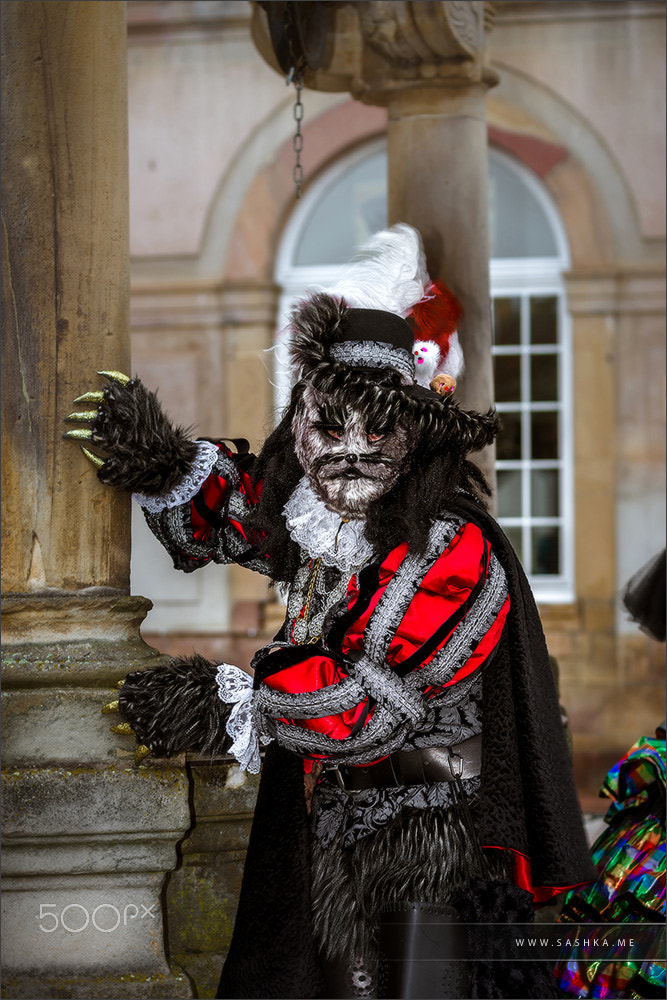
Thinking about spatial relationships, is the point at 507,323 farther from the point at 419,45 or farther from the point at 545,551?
the point at 419,45

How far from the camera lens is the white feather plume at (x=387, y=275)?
6.65ft

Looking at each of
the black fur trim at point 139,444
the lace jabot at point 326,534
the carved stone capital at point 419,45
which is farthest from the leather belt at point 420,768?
the carved stone capital at point 419,45

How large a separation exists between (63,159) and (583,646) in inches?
149

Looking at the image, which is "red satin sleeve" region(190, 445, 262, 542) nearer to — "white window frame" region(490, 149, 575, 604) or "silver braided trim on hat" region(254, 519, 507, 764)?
"silver braided trim on hat" region(254, 519, 507, 764)

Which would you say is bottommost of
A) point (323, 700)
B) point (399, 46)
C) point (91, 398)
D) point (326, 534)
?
point (323, 700)

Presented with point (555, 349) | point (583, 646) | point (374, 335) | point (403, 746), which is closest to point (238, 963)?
point (403, 746)

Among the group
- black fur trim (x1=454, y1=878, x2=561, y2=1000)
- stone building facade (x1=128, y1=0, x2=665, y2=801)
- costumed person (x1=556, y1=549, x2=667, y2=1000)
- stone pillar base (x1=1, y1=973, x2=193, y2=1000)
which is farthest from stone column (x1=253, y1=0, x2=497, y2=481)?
stone building facade (x1=128, y1=0, x2=665, y2=801)

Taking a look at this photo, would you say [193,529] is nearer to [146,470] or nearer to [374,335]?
[146,470]

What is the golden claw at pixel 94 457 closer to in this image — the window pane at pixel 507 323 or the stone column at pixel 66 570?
the stone column at pixel 66 570

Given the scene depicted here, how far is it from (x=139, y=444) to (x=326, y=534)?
1.31 feet

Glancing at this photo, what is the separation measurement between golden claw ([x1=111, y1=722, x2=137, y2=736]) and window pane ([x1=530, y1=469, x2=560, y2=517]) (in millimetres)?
3892

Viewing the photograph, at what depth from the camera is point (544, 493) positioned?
→ 580cm

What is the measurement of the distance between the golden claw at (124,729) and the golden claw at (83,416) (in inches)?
22.2

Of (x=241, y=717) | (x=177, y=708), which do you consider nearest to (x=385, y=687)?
(x=241, y=717)
